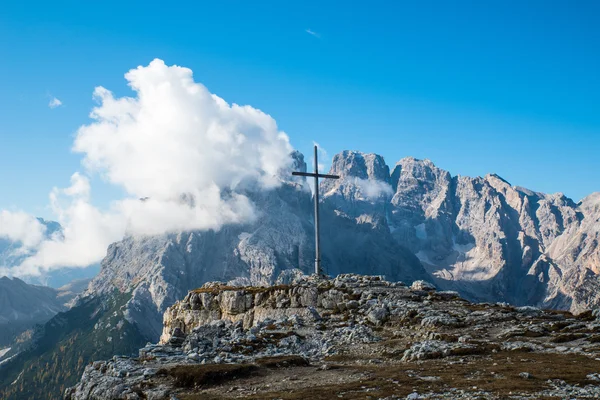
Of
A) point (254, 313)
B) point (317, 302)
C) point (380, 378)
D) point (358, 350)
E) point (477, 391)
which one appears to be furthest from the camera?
point (254, 313)

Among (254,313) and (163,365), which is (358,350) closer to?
(163,365)

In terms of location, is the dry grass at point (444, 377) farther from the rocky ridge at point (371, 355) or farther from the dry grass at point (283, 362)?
the dry grass at point (283, 362)

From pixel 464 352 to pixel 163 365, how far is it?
93.5 ft

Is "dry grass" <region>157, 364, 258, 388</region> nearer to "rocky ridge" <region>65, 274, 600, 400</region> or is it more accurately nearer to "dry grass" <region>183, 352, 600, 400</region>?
"rocky ridge" <region>65, 274, 600, 400</region>

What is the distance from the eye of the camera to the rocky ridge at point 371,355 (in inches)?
1221

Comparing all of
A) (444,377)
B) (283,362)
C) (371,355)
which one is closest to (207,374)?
(283,362)

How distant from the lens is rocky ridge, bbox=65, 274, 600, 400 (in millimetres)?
31016

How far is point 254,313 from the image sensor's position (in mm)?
85688

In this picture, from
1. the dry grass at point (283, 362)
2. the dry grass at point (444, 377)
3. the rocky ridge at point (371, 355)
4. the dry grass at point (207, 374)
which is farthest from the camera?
the dry grass at point (283, 362)

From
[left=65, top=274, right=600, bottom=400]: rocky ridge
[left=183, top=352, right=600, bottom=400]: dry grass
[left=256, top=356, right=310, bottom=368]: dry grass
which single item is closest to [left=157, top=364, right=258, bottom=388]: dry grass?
[left=65, top=274, right=600, bottom=400]: rocky ridge

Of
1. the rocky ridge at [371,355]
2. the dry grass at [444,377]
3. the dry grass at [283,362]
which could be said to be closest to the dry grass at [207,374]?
the rocky ridge at [371,355]

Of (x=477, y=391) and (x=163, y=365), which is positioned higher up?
(x=477, y=391)

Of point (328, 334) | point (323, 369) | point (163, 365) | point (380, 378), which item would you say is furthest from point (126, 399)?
point (328, 334)

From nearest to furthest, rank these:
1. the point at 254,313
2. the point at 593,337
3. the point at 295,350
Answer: the point at 593,337 → the point at 295,350 → the point at 254,313
